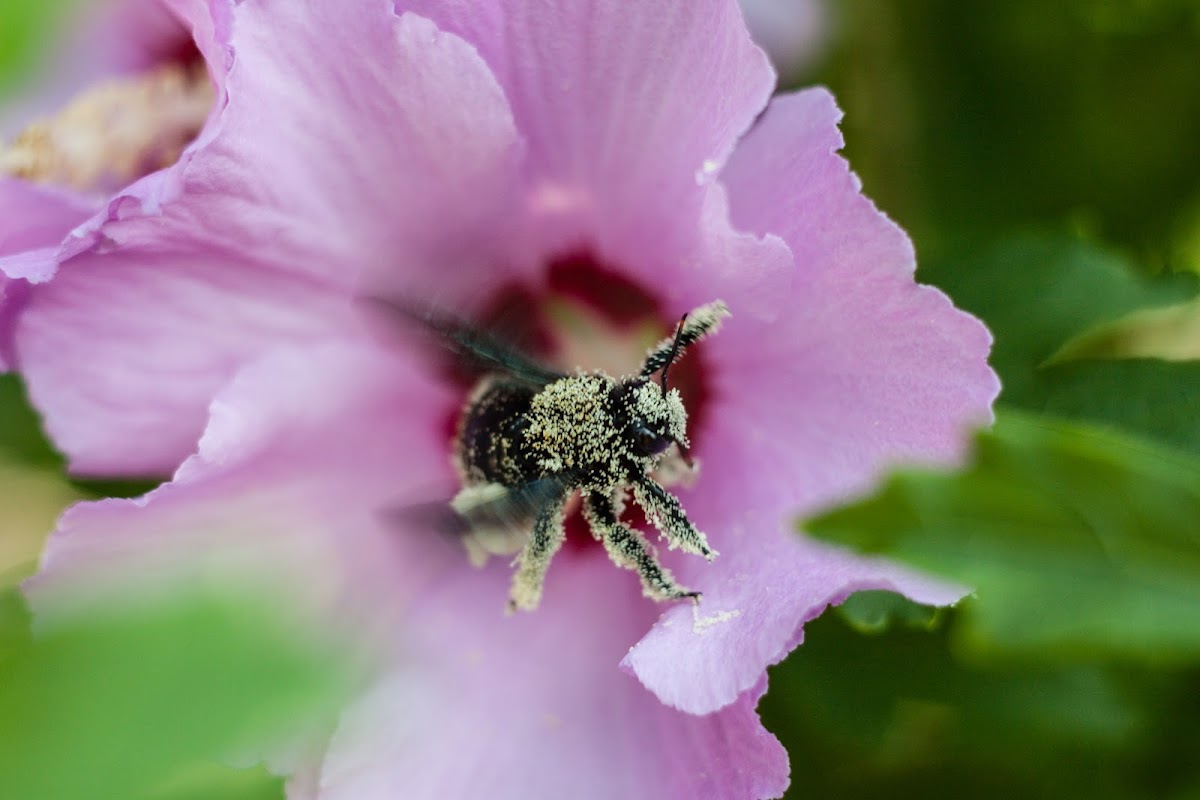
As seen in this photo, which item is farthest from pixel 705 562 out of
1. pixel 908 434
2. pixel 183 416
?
pixel 183 416

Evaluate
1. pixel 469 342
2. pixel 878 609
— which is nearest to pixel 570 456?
pixel 469 342

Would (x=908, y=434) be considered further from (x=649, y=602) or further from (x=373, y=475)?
(x=373, y=475)

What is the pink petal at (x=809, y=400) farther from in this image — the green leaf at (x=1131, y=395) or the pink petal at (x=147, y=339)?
the pink petal at (x=147, y=339)

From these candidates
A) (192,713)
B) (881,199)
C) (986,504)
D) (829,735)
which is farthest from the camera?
(881,199)

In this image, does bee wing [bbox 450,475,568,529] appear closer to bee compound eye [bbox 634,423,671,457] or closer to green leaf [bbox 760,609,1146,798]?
bee compound eye [bbox 634,423,671,457]

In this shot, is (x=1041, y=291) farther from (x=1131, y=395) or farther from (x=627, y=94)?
(x=627, y=94)

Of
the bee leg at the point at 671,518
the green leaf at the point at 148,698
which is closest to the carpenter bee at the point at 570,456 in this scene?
the bee leg at the point at 671,518

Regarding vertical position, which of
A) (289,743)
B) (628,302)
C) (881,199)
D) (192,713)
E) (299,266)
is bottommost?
(192,713)
